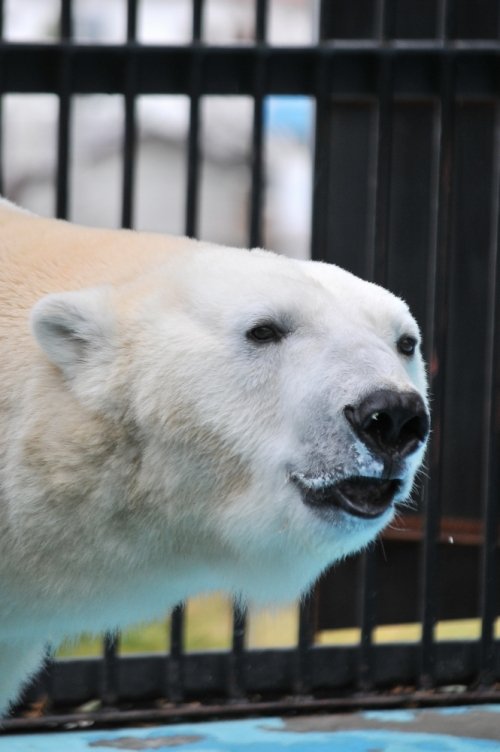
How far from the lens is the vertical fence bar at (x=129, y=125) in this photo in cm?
341

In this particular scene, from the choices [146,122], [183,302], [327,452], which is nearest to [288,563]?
[327,452]

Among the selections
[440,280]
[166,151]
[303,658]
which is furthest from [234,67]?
[166,151]

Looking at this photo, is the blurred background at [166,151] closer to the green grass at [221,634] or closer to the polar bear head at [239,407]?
the green grass at [221,634]

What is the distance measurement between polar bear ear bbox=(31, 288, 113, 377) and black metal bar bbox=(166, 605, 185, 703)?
4.18ft

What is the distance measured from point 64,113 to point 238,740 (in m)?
1.70

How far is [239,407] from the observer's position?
7.48 feet

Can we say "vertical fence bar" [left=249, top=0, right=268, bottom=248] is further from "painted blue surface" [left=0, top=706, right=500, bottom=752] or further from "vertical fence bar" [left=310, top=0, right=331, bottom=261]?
"painted blue surface" [left=0, top=706, right=500, bottom=752]

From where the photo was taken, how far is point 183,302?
237 cm

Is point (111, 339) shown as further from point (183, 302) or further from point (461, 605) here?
point (461, 605)

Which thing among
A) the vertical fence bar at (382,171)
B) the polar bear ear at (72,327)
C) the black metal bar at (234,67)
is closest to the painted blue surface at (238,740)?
the vertical fence bar at (382,171)

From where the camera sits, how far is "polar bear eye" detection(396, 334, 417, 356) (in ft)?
8.02

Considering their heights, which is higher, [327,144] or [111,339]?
[327,144]

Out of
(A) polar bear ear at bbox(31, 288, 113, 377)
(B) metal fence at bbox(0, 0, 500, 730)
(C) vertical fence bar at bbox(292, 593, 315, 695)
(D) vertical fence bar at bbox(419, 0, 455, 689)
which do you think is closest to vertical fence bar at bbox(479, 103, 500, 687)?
(B) metal fence at bbox(0, 0, 500, 730)

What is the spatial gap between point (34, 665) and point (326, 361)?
3.72ft
